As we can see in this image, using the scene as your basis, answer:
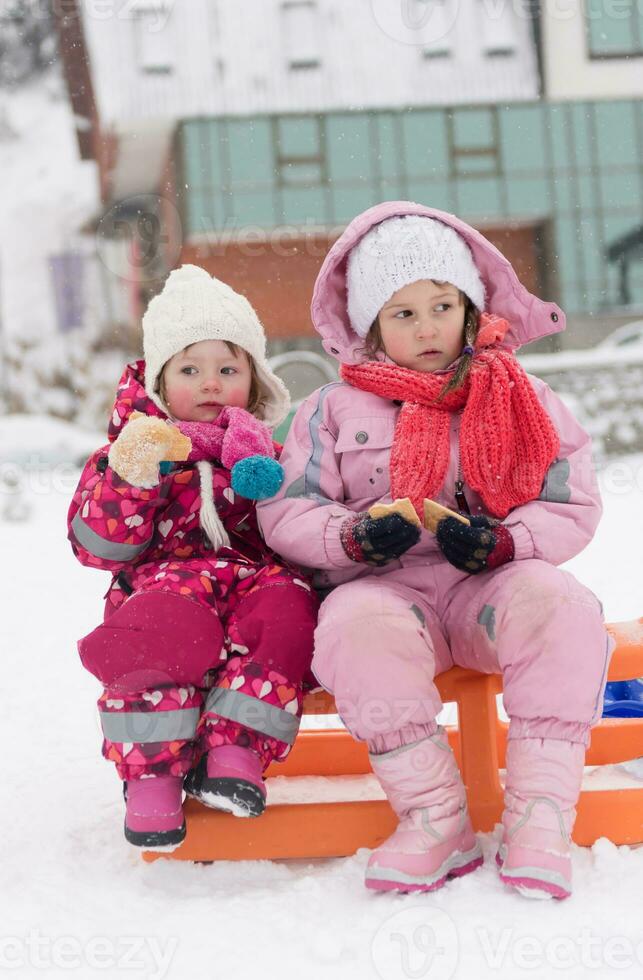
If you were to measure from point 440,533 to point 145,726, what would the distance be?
42cm

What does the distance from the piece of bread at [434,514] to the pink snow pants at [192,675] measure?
19 centimetres

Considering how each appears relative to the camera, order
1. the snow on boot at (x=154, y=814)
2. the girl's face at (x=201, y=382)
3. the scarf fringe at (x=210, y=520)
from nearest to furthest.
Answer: the snow on boot at (x=154, y=814)
the scarf fringe at (x=210, y=520)
the girl's face at (x=201, y=382)

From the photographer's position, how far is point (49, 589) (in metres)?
3.29

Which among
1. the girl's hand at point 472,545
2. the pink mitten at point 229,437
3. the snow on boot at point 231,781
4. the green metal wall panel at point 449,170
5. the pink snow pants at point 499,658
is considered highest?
the green metal wall panel at point 449,170

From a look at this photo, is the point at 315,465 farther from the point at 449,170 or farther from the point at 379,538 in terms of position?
the point at 449,170

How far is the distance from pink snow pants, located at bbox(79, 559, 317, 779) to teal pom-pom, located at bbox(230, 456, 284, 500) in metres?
0.14

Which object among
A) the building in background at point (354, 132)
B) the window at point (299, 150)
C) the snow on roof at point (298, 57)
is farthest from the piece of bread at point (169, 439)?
the snow on roof at point (298, 57)

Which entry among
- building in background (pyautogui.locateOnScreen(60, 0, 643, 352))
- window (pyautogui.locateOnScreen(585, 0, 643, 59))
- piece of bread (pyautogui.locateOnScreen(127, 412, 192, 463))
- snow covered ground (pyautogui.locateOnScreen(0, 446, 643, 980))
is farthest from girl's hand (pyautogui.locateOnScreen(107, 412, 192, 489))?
window (pyautogui.locateOnScreen(585, 0, 643, 59))

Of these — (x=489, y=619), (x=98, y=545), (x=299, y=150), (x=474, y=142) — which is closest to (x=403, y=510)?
(x=489, y=619)

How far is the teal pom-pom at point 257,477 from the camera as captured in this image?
135 centimetres

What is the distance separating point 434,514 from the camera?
124 cm

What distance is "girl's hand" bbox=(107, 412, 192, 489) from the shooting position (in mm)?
1303

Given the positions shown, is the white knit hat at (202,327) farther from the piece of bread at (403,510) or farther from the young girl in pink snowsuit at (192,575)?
the piece of bread at (403,510)

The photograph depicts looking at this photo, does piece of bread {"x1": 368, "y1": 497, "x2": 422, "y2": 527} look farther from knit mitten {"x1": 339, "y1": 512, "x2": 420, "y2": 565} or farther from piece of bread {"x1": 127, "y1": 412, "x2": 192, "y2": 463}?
piece of bread {"x1": 127, "y1": 412, "x2": 192, "y2": 463}
